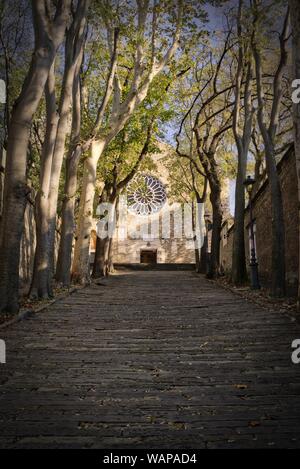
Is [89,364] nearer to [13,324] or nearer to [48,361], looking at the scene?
[48,361]

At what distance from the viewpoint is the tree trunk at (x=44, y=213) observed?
920cm

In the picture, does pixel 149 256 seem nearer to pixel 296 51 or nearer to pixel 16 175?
pixel 16 175

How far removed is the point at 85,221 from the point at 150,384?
408 inches

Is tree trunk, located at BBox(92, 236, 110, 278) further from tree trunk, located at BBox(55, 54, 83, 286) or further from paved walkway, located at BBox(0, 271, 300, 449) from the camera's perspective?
paved walkway, located at BBox(0, 271, 300, 449)

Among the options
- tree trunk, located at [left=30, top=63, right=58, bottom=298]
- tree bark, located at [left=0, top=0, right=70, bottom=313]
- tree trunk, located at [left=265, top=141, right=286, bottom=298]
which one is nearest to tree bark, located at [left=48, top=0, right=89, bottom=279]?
tree trunk, located at [left=30, top=63, right=58, bottom=298]

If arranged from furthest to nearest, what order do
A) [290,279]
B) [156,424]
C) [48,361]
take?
[290,279], [48,361], [156,424]

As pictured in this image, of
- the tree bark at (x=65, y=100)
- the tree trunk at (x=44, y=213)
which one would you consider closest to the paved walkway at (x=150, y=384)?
the tree trunk at (x=44, y=213)

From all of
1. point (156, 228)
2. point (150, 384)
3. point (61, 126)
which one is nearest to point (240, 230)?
point (61, 126)

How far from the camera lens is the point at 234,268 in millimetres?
13148

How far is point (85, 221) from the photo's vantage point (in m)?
13.6

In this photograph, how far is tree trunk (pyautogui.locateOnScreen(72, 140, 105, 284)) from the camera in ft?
44.5

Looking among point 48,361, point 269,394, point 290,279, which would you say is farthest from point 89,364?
point 290,279

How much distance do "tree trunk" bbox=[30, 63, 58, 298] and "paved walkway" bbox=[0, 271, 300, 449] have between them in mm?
2564
